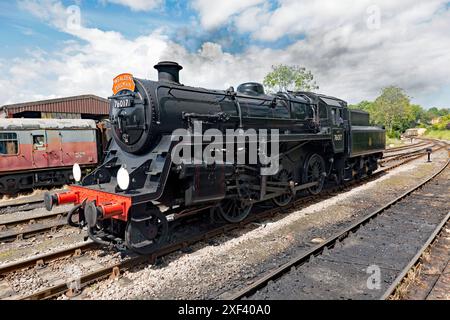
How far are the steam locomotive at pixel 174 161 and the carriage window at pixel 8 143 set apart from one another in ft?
28.2

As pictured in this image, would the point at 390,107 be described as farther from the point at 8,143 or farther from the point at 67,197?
the point at 67,197

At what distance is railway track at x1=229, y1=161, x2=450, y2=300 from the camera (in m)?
4.50

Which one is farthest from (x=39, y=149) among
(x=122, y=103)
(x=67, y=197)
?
(x=122, y=103)

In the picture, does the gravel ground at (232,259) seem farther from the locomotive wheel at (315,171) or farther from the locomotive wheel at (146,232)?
the locomotive wheel at (315,171)

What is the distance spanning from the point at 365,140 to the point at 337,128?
2.94m

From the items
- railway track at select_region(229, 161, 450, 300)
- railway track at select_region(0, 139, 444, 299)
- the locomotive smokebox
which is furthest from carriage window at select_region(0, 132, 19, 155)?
railway track at select_region(229, 161, 450, 300)

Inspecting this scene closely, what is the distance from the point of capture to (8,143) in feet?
43.0

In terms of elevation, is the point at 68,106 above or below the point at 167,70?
above

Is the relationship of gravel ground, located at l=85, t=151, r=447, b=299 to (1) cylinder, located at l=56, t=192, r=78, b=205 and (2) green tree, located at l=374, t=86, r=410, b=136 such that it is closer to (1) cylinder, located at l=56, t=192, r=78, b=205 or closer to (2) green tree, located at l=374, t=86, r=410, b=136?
(1) cylinder, located at l=56, t=192, r=78, b=205

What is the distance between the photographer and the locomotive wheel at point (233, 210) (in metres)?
7.22

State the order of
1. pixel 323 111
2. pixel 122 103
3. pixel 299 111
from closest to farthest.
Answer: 1. pixel 122 103
2. pixel 299 111
3. pixel 323 111

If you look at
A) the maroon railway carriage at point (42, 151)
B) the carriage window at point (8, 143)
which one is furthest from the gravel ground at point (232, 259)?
the carriage window at point (8, 143)

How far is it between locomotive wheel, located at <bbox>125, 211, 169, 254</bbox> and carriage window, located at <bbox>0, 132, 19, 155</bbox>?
10.6 m

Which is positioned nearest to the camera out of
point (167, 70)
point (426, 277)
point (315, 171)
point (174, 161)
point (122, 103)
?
point (426, 277)
